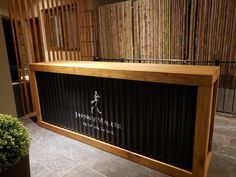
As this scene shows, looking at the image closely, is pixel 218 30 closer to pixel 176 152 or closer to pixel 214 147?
pixel 214 147

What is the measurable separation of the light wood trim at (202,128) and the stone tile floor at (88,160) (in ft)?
1.02

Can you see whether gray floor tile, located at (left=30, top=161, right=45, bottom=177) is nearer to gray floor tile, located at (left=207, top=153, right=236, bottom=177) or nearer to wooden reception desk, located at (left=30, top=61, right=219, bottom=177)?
wooden reception desk, located at (left=30, top=61, right=219, bottom=177)

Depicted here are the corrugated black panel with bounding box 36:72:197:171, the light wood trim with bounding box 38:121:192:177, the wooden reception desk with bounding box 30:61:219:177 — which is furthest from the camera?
the light wood trim with bounding box 38:121:192:177

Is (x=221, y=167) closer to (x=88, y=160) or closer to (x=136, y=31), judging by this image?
(x=88, y=160)

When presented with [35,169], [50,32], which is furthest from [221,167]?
[50,32]

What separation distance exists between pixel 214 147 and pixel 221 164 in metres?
0.38

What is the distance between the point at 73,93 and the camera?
2627 millimetres

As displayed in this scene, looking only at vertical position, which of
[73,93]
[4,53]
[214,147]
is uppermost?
[4,53]

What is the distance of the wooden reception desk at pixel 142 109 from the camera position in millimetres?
1730

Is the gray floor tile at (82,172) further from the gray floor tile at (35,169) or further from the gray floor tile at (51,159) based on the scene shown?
the gray floor tile at (35,169)

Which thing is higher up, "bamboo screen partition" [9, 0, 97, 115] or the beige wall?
"bamboo screen partition" [9, 0, 97, 115]

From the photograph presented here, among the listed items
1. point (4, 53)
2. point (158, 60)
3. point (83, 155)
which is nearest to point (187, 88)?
point (83, 155)

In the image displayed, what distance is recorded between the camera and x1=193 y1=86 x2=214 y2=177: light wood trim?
5.30 ft

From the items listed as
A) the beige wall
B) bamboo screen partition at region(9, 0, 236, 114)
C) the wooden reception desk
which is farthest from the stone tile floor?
bamboo screen partition at region(9, 0, 236, 114)
